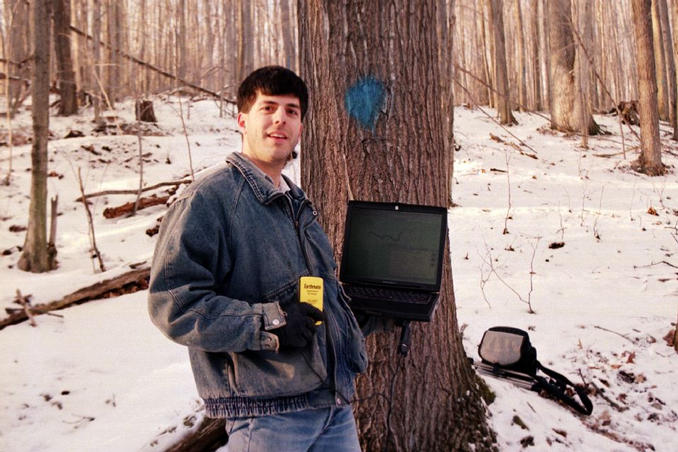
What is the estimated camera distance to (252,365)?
61.9 inches

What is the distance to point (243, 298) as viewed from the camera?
1.64 m

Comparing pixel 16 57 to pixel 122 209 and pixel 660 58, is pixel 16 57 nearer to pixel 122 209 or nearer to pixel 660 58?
pixel 122 209

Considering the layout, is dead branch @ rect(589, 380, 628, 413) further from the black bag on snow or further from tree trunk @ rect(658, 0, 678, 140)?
tree trunk @ rect(658, 0, 678, 140)

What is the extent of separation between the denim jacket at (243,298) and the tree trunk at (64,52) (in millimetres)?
12819

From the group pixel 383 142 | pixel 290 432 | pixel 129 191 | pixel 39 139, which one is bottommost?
pixel 290 432

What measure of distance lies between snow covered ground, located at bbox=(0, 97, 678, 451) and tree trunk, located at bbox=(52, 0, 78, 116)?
130 inches

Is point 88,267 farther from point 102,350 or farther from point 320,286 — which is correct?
point 320,286

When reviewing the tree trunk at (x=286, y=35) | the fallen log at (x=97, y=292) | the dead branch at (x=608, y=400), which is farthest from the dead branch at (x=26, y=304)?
the tree trunk at (x=286, y=35)

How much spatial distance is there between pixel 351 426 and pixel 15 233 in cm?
989

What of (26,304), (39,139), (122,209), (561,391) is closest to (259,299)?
A: (561,391)

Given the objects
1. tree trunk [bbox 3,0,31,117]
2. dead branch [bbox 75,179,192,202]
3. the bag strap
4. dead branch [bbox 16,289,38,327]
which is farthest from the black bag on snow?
dead branch [bbox 75,179,192,202]

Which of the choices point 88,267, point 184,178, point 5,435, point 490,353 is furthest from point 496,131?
point 5,435

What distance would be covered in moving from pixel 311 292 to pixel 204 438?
186 cm

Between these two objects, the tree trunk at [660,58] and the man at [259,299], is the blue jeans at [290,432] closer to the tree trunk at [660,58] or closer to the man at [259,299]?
the man at [259,299]
